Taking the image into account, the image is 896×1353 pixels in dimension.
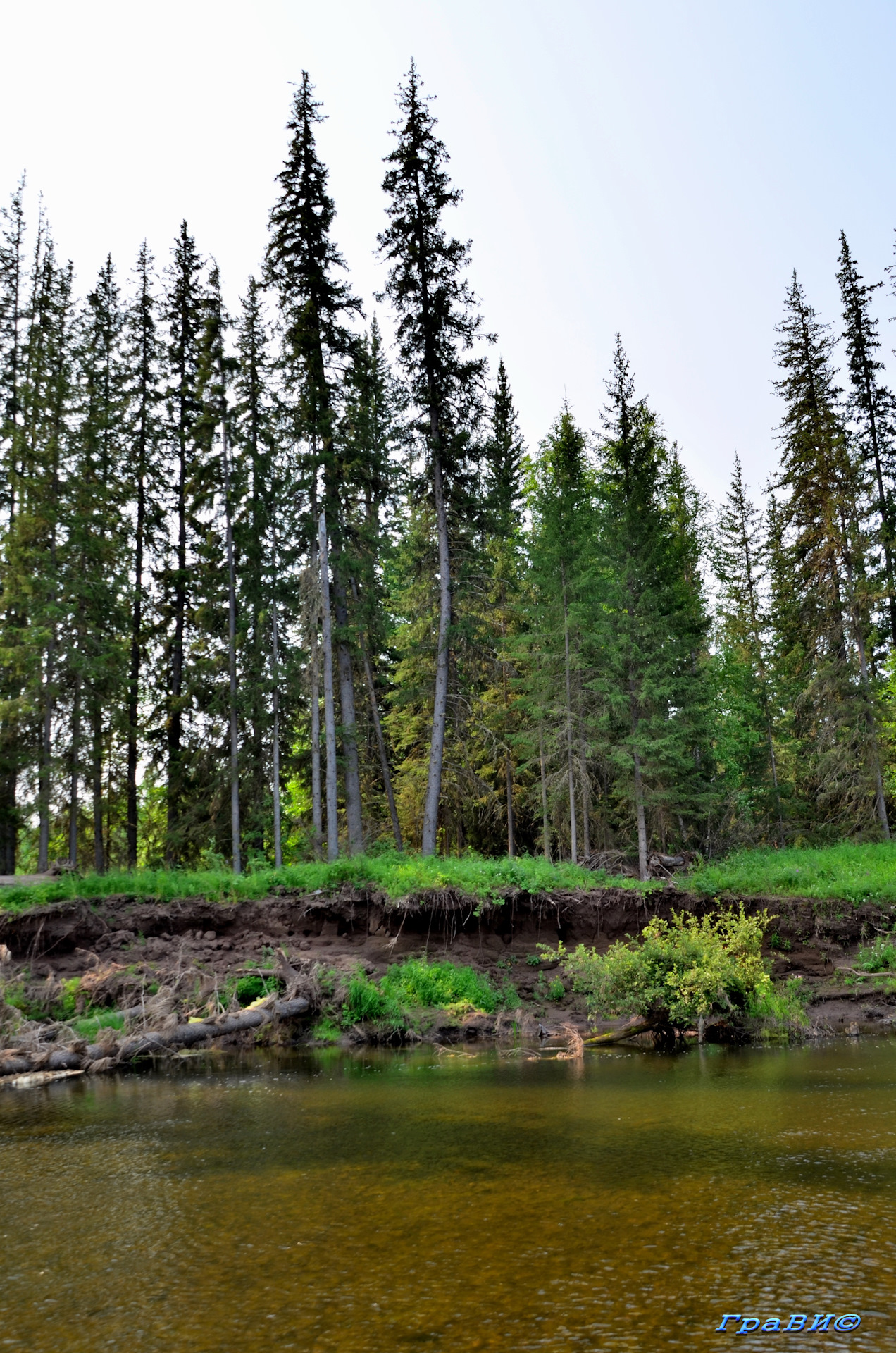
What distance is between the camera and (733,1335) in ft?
15.2

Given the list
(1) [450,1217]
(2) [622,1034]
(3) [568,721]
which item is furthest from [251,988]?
(1) [450,1217]

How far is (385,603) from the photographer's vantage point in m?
29.8

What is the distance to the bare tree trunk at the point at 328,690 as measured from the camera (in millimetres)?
23516

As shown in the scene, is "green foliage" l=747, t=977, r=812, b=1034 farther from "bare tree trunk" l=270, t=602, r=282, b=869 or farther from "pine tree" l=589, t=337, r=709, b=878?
"bare tree trunk" l=270, t=602, r=282, b=869

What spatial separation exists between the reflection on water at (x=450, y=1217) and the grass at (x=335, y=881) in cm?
892

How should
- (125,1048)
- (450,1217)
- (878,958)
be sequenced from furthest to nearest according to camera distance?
(878,958)
(125,1048)
(450,1217)

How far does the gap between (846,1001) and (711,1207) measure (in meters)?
14.5

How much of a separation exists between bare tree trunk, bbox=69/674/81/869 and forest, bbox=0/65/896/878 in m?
0.12

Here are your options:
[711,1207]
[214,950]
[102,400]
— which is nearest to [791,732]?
[214,950]

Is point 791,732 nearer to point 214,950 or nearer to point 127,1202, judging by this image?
point 214,950

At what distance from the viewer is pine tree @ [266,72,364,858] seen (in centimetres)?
2566

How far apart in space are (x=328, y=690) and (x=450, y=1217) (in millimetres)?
17449

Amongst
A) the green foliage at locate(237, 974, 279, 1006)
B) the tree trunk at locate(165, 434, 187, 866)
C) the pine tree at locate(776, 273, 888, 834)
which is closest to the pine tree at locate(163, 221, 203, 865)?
the tree trunk at locate(165, 434, 187, 866)

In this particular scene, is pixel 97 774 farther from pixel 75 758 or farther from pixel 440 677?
pixel 440 677
